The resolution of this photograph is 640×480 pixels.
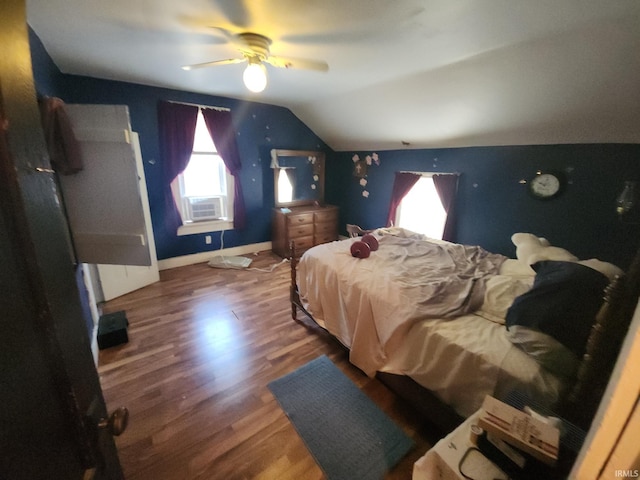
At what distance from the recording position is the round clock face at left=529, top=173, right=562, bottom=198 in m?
2.56

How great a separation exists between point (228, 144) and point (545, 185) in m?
4.01

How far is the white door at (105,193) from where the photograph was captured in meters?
1.70

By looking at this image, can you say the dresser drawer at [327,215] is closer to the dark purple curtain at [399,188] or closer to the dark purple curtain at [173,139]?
the dark purple curtain at [399,188]

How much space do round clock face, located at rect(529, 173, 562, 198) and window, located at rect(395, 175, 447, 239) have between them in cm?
99

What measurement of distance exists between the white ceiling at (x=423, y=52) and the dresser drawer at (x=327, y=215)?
1.93 metres

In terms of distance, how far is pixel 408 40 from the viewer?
1791 millimetres

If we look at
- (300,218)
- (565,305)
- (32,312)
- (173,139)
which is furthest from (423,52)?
(173,139)

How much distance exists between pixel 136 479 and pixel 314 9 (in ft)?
9.15

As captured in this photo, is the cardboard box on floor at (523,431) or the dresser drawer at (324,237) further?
the dresser drawer at (324,237)

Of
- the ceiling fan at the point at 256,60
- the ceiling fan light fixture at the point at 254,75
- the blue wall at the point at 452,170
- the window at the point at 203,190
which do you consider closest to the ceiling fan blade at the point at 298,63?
the ceiling fan at the point at 256,60

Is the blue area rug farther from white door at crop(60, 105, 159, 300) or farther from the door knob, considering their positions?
white door at crop(60, 105, 159, 300)

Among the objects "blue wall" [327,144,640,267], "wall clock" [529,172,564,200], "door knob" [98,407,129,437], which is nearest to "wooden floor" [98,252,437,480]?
"door knob" [98,407,129,437]

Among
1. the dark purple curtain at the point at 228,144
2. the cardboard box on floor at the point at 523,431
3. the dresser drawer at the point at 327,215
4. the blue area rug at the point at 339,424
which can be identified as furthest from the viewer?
the dresser drawer at the point at 327,215

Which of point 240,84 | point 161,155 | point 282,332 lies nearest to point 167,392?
point 282,332
